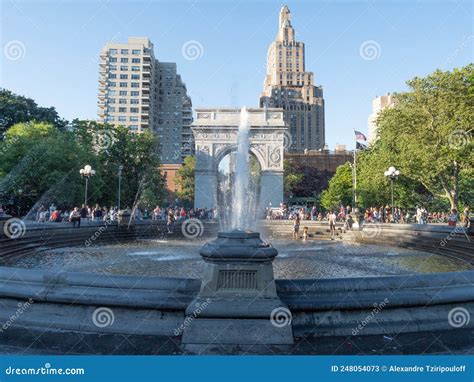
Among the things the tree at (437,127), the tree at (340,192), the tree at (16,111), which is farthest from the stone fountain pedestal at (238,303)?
the tree at (340,192)

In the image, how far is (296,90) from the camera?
12031 centimetres

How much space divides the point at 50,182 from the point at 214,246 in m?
30.6

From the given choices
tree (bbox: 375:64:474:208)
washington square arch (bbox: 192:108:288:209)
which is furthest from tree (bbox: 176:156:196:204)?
tree (bbox: 375:64:474:208)

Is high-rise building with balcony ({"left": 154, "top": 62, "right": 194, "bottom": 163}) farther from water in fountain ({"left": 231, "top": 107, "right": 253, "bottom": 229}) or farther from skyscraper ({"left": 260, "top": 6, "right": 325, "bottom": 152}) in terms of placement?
water in fountain ({"left": 231, "top": 107, "right": 253, "bottom": 229})

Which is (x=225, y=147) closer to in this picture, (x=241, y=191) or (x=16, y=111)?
(x=16, y=111)

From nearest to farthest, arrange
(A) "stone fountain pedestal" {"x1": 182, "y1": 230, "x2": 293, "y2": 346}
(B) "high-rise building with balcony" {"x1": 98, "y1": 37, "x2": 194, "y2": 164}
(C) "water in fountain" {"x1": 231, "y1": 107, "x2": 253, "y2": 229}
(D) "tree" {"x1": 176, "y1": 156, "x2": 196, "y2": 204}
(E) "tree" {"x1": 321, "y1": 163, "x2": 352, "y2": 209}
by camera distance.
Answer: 1. (A) "stone fountain pedestal" {"x1": 182, "y1": 230, "x2": 293, "y2": 346}
2. (C) "water in fountain" {"x1": 231, "y1": 107, "x2": 253, "y2": 229}
3. (E) "tree" {"x1": 321, "y1": 163, "x2": 352, "y2": 209}
4. (D) "tree" {"x1": 176, "y1": 156, "x2": 196, "y2": 204}
5. (B) "high-rise building with balcony" {"x1": 98, "y1": 37, "x2": 194, "y2": 164}

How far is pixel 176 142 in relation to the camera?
307ft

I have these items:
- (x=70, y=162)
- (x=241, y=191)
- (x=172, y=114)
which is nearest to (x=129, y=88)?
(x=172, y=114)

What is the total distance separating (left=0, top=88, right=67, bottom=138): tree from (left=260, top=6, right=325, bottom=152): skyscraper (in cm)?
8233

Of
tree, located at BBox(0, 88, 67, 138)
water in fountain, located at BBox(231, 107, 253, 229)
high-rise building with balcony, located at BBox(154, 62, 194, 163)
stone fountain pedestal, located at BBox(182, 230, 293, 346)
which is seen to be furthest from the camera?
high-rise building with balcony, located at BBox(154, 62, 194, 163)

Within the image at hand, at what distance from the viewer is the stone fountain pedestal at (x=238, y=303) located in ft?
14.5

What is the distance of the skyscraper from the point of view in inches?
4737

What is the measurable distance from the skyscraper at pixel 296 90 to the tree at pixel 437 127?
89859 millimetres

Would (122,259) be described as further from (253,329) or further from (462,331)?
(462,331)
